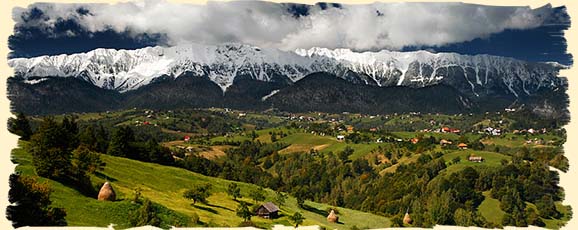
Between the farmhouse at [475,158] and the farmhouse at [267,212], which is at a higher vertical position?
the farmhouse at [475,158]

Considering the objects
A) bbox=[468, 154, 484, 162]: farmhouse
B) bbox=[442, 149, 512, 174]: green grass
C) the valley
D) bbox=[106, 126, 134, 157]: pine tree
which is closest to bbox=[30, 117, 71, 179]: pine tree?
the valley

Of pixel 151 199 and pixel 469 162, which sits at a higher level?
pixel 469 162

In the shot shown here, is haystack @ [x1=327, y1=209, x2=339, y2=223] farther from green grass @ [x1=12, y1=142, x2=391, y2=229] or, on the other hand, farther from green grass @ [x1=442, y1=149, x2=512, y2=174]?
green grass @ [x1=442, y1=149, x2=512, y2=174]

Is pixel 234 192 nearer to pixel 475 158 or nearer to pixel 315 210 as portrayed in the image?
pixel 315 210

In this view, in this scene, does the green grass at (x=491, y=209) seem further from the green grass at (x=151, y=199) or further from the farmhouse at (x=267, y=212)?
the farmhouse at (x=267, y=212)

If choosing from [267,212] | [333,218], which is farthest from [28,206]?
[333,218]

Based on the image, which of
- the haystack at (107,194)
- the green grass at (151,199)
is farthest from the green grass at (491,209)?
the haystack at (107,194)

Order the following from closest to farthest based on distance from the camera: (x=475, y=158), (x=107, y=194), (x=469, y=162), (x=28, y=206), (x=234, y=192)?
(x=28, y=206) < (x=107, y=194) < (x=234, y=192) < (x=469, y=162) < (x=475, y=158)

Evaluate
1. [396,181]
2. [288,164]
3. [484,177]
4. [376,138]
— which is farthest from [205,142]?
[484,177]

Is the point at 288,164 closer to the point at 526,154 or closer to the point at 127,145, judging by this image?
the point at 526,154
